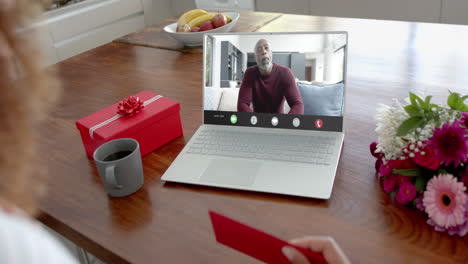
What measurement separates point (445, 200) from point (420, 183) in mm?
51

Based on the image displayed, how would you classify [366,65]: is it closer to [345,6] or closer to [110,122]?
[110,122]

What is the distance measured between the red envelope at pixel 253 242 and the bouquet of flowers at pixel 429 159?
9.4 inches

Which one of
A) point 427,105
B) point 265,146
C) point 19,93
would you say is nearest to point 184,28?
point 265,146

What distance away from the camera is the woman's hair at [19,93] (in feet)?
1.42

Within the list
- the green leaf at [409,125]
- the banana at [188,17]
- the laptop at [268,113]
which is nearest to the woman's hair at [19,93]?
the laptop at [268,113]

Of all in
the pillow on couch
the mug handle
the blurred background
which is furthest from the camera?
the blurred background

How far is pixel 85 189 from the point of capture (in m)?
1.01

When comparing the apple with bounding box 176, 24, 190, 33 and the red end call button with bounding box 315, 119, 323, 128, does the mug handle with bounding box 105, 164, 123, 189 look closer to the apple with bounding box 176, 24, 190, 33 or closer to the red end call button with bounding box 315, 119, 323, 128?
the red end call button with bounding box 315, 119, 323, 128

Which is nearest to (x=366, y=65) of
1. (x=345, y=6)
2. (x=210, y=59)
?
(x=210, y=59)

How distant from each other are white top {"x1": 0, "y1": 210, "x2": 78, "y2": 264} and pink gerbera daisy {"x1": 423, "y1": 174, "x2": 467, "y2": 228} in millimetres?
621

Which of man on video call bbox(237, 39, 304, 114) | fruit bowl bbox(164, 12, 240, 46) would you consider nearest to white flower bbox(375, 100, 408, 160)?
man on video call bbox(237, 39, 304, 114)

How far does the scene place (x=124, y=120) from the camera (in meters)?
1.09

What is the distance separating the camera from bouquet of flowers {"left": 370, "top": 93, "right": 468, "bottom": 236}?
751 mm

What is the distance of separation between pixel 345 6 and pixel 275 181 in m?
2.84
